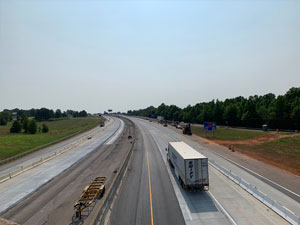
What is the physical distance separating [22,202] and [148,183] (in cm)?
1416

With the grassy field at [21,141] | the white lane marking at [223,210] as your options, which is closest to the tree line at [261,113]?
the white lane marking at [223,210]

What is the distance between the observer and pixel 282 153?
38.3 m

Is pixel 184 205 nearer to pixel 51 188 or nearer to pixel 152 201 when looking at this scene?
pixel 152 201

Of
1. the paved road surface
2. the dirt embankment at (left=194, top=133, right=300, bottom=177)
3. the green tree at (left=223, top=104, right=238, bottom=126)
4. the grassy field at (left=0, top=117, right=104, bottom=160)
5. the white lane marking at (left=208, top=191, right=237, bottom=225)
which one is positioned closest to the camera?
the white lane marking at (left=208, top=191, right=237, bottom=225)

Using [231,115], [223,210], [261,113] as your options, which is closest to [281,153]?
[223,210]

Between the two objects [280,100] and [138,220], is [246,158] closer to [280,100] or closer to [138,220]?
[138,220]

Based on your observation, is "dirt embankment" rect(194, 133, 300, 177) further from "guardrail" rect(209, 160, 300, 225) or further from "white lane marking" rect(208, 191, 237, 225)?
"white lane marking" rect(208, 191, 237, 225)

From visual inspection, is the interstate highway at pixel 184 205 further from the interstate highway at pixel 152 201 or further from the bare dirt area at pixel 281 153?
the bare dirt area at pixel 281 153

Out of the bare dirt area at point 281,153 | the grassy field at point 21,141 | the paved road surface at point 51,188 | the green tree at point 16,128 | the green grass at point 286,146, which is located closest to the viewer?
the paved road surface at point 51,188

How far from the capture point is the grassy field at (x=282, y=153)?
30569 mm

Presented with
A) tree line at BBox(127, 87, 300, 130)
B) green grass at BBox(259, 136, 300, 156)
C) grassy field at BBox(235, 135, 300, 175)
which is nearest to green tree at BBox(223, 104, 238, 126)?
tree line at BBox(127, 87, 300, 130)

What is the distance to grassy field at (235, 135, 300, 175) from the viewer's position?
100ft

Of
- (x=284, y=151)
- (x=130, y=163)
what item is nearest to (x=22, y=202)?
(x=130, y=163)

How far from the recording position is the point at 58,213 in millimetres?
16922
